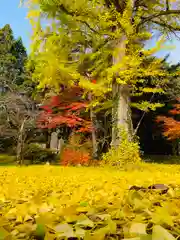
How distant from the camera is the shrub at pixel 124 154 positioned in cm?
1024

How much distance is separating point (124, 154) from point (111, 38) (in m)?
3.69

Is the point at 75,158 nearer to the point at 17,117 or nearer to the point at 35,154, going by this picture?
the point at 17,117

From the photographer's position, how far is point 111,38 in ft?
37.4

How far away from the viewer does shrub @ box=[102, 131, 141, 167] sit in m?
10.2

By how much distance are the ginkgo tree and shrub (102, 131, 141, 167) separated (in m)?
0.26

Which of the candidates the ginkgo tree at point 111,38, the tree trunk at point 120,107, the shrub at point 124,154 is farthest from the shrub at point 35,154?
the shrub at point 124,154

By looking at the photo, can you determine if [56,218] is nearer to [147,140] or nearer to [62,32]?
[62,32]

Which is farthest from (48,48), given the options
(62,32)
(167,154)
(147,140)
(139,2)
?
(167,154)

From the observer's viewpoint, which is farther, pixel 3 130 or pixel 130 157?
pixel 3 130

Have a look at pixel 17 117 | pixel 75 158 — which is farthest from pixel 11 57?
pixel 75 158

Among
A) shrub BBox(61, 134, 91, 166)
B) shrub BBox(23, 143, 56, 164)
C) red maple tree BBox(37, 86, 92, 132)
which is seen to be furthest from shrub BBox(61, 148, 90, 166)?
shrub BBox(23, 143, 56, 164)

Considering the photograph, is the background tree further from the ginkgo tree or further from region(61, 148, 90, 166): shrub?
the ginkgo tree

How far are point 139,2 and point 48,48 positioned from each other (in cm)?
385

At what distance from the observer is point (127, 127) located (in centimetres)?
1084
